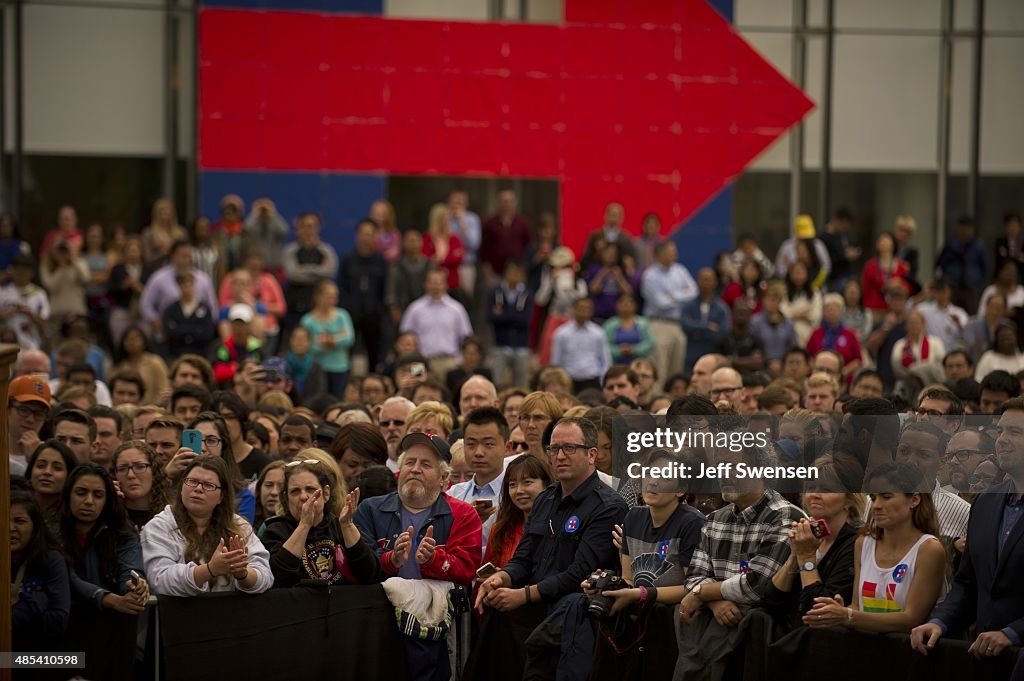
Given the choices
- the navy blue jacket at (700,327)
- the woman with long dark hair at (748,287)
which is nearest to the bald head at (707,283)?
the navy blue jacket at (700,327)

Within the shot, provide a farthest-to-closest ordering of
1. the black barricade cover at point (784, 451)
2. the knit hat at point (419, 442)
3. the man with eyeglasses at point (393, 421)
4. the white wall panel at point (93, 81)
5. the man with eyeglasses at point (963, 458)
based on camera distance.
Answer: the white wall panel at point (93, 81) → the man with eyeglasses at point (393, 421) → the knit hat at point (419, 442) → the man with eyeglasses at point (963, 458) → the black barricade cover at point (784, 451)

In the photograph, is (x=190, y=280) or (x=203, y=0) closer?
(x=190, y=280)

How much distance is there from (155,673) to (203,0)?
51.8 ft

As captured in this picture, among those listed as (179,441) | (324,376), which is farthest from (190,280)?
(179,441)

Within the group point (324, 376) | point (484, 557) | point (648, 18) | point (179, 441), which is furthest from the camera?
point (648, 18)

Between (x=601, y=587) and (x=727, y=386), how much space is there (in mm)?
4178

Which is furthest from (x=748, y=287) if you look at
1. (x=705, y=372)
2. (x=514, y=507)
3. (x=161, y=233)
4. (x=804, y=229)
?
(x=514, y=507)

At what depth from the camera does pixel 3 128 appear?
22469 millimetres

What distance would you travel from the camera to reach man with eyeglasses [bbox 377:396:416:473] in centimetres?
1163

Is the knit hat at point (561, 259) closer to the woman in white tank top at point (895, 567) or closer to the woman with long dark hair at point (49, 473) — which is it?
the woman with long dark hair at point (49, 473)

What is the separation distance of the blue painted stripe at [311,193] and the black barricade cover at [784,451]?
1458 centimetres

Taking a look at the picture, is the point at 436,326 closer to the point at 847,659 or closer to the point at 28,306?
the point at 28,306

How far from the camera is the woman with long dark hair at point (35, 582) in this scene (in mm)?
8477

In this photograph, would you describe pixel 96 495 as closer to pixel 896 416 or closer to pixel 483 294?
pixel 896 416
